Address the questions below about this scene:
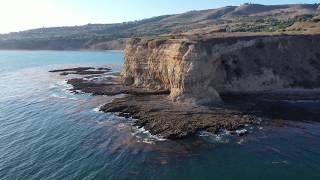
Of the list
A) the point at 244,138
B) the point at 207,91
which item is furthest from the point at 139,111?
the point at 244,138

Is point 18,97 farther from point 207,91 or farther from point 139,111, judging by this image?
point 207,91

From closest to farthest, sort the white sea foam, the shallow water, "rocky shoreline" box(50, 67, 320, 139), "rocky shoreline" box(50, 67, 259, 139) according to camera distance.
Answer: the shallow water, the white sea foam, "rocky shoreline" box(50, 67, 259, 139), "rocky shoreline" box(50, 67, 320, 139)

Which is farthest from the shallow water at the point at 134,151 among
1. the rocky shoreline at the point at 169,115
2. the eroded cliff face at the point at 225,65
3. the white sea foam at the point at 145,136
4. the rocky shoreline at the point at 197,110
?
the eroded cliff face at the point at 225,65

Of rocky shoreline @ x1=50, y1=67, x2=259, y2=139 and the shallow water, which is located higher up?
rocky shoreline @ x1=50, y1=67, x2=259, y2=139

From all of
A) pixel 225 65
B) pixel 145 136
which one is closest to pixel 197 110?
pixel 145 136

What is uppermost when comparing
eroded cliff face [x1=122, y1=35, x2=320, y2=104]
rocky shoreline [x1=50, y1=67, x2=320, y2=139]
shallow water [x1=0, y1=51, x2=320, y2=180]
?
eroded cliff face [x1=122, y1=35, x2=320, y2=104]

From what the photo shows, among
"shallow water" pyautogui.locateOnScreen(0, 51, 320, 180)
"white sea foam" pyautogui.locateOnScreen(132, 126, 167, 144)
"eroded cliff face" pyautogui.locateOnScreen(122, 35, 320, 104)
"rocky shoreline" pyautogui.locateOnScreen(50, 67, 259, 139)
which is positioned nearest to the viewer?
"shallow water" pyautogui.locateOnScreen(0, 51, 320, 180)

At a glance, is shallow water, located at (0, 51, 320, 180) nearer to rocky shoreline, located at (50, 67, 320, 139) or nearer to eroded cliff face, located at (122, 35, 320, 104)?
rocky shoreline, located at (50, 67, 320, 139)

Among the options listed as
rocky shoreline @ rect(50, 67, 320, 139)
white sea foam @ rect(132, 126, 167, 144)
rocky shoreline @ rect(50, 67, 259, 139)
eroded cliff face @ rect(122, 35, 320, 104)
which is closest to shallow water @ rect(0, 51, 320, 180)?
white sea foam @ rect(132, 126, 167, 144)
